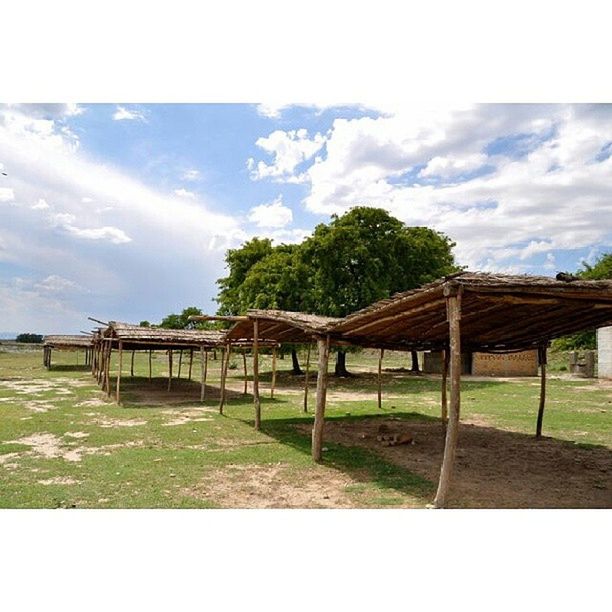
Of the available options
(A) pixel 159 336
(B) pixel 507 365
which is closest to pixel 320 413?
(A) pixel 159 336

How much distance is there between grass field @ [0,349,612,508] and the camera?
6898mm

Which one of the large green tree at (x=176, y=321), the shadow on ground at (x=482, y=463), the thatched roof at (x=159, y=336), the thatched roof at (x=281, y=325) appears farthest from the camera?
the large green tree at (x=176, y=321)

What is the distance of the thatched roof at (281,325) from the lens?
1009 cm

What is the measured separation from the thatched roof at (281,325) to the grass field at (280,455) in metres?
2.10

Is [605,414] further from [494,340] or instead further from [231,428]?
[231,428]

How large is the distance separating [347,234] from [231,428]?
15.6 meters

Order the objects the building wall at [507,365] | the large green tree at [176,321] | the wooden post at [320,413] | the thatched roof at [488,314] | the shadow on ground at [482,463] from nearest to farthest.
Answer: the thatched roof at [488,314] → the shadow on ground at [482,463] → the wooden post at [320,413] → the building wall at [507,365] → the large green tree at [176,321]

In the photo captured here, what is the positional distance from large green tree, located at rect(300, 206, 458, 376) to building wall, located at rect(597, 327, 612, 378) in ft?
26.5

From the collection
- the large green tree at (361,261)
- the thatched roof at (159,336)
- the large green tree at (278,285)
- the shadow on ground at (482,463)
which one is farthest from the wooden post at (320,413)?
the large green tree at (278,285)

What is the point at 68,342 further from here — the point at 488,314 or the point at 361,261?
the point at 488,314

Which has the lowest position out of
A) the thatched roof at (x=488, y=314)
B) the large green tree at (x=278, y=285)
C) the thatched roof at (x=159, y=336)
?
the thatched roof at (x=159, y=336)

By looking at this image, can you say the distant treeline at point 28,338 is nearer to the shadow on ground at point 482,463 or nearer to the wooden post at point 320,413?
the shadow on ground at point 482,463

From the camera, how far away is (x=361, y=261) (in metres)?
26.2
